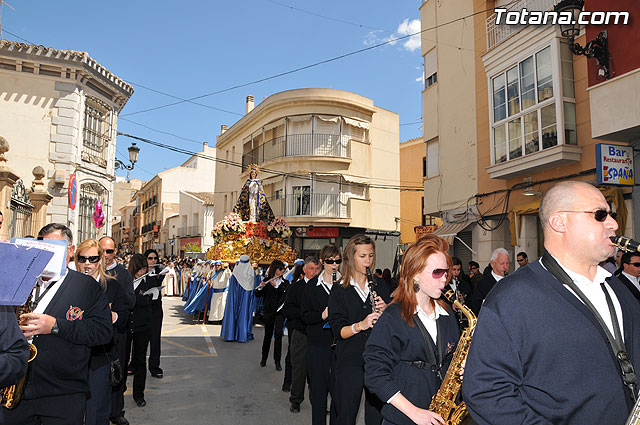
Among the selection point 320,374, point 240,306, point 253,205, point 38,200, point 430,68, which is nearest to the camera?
point 320,374

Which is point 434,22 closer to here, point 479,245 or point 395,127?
point 479,245

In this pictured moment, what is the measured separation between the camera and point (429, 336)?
2779 mm

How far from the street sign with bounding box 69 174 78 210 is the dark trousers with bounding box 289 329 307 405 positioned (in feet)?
43.7

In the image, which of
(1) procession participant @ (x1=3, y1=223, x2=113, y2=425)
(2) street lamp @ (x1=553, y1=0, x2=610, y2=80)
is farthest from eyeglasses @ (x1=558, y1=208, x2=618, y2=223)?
(2) street lamp @ (x1=553, y1=0, x2=610, y2=80)

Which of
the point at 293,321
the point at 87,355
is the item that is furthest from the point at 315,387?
the point at 87,355

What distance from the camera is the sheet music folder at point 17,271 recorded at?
2.25m

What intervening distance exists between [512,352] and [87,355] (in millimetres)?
2887

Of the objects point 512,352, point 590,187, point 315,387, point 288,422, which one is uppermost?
point 590,187

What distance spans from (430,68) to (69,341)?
59.1 feet

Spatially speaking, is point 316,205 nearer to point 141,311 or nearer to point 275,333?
point 275,333

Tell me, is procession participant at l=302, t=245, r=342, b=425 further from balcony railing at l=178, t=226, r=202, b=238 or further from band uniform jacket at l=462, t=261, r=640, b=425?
balcony railing at l=178, t=226, r=202, b=238

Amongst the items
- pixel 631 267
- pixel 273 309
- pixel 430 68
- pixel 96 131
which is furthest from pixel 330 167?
pixel 631 267

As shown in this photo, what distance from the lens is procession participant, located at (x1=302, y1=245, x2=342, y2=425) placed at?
4.75 meters

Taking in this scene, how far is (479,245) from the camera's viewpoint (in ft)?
49.4
